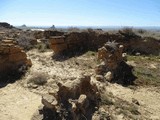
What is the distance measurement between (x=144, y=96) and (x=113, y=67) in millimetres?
2836

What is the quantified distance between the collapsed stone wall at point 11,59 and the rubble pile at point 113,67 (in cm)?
384

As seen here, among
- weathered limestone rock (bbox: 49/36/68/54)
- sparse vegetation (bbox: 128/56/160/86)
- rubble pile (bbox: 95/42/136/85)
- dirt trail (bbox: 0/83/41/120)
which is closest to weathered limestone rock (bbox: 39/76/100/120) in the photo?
dirt trail (bbox: 0/83/41/120)

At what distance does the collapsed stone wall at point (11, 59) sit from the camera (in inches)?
512

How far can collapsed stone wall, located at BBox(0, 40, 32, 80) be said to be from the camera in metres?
13.0

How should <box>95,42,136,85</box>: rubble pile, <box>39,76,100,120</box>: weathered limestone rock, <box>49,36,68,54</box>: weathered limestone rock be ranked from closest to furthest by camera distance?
1. <box>39,76,100,120</box>: weathered limestone rock
2. <box>95,42,136,85</box>: rubble pile
3. <box>49,36,68,54</box>: weathered limestone rock

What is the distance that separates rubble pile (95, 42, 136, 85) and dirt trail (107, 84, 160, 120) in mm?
927

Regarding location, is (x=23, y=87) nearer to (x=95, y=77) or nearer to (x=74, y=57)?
(x=95, y=77)

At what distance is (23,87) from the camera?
1132 cm

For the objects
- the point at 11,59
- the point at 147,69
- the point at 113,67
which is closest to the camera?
the point at 11,59

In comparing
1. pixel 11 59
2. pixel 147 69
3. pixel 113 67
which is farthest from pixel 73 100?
pixel 147 69

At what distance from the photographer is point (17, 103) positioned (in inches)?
377

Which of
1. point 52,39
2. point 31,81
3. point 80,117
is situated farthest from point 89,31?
point 80,117

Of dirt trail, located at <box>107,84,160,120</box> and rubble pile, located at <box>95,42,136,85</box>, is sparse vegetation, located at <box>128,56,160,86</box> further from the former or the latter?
dirt trail, located at <box>107,84,160,120</box>

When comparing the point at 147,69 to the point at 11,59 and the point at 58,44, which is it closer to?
the point at 58,44
